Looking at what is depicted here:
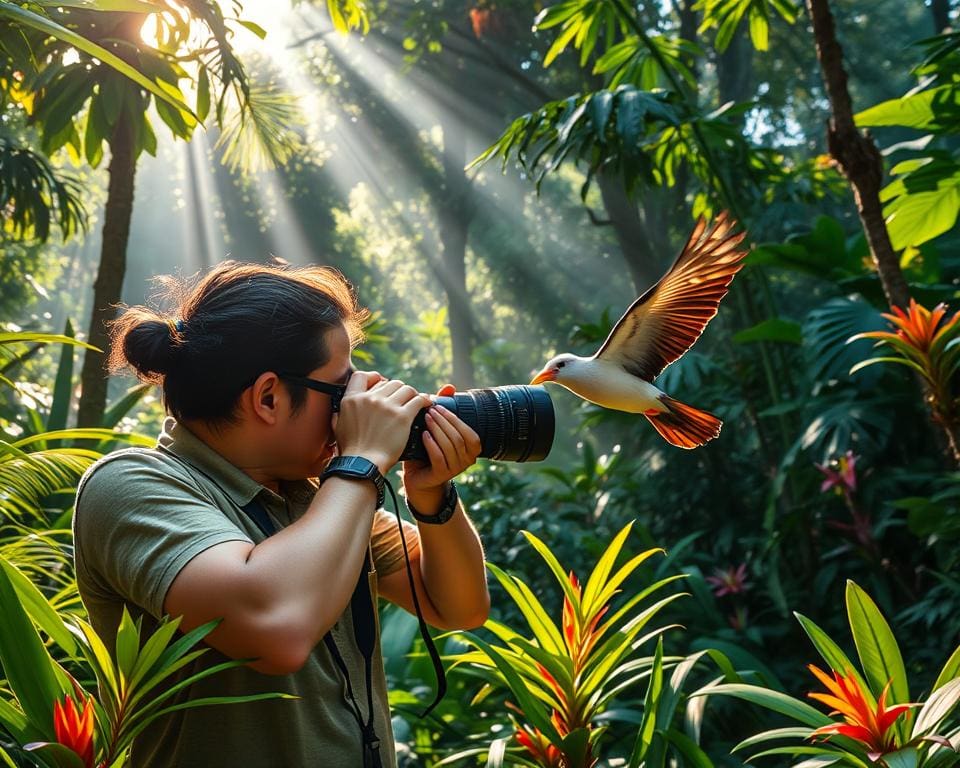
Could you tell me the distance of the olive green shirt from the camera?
1.04 metres

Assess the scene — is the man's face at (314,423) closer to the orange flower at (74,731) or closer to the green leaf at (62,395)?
the orange flower at (74,731)

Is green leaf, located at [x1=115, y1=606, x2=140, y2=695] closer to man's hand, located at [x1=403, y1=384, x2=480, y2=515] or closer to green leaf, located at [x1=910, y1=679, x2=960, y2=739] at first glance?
man's hand, located at [x1=403, y1=384, x2=480, y2=515]

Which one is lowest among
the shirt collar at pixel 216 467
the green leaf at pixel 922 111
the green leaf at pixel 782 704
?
the green leaf at pixel 782 704

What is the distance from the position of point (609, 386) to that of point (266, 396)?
20.4 inches

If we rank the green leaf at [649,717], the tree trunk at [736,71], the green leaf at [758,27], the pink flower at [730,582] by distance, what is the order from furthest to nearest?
the tree trunk at [736,71], the pink flower at [730,582], the green leaf at [758,27], the green leaf at [649,717]

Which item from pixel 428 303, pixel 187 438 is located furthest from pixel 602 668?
pixel 428 303

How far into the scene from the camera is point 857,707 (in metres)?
1.37

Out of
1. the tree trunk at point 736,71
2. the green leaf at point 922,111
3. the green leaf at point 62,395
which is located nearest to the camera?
the green leaf at point 922,111

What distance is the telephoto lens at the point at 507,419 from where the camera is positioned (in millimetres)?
1316

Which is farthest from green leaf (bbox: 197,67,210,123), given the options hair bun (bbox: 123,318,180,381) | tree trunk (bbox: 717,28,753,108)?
tree trunk (bbox: 717,28,753,108)

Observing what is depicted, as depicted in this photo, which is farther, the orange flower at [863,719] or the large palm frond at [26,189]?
the large palm frond at [26,189]

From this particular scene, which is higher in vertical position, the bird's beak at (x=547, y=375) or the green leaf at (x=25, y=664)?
the bird's beak at (x=547, y=375)

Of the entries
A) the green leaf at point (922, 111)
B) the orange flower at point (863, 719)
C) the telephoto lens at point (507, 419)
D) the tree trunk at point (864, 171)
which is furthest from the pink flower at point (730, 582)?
the telephoto lens at point (507, 419)

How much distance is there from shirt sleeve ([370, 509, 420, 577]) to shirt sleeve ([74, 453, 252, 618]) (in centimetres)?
40
